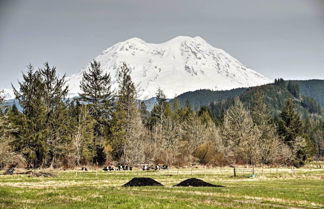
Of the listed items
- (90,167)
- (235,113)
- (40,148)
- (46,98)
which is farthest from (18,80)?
(235,113)

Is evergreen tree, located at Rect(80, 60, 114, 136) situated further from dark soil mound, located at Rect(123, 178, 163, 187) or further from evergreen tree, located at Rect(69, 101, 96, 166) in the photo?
Result: dark soil mound, located at Rect(123, 178, 163, 187)

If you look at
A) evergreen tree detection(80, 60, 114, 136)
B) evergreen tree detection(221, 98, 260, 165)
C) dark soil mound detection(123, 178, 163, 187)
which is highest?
evergreen tree detection(80, 60, 114, 136)

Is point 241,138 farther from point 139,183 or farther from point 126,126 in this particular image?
point 139,183

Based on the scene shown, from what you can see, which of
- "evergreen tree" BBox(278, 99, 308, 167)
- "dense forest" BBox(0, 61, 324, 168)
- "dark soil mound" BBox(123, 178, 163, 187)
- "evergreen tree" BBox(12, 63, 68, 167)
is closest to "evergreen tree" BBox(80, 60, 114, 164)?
"dense forest" BBox(0, 61, 324, 168)

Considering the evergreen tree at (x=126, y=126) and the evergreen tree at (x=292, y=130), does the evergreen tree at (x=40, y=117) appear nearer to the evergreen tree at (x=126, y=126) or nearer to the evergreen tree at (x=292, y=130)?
the evergreen tree at (x=126, y=126)

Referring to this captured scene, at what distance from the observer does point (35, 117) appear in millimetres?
64125

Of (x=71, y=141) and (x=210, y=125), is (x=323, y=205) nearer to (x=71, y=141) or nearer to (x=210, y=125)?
(x=71, y=141)

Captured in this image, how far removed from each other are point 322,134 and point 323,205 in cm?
15767

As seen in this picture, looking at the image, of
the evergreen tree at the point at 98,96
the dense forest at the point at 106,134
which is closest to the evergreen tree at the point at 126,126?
the dense forest at the point at 106,134

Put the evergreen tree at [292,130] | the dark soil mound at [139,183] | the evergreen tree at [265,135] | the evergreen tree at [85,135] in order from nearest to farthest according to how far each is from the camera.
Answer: the dark soil mound at [139,183] < the evergreen tree at [85,135] < the evergreen tree at [265,135] < the evergreen tree at [292,130]

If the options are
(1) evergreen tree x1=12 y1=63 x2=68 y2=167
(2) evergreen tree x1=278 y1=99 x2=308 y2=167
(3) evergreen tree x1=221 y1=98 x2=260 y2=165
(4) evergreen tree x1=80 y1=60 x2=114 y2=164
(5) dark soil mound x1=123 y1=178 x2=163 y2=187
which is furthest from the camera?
(2) evergreen tree x1=278 y1=99 x2=308 y2=167

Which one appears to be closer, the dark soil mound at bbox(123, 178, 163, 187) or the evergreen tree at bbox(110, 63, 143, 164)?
the dark soil mound at bbox(123, 178, 163, 187)

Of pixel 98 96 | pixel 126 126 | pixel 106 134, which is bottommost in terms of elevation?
pixel 106 134

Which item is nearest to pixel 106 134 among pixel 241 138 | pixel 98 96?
pixel 98 96
